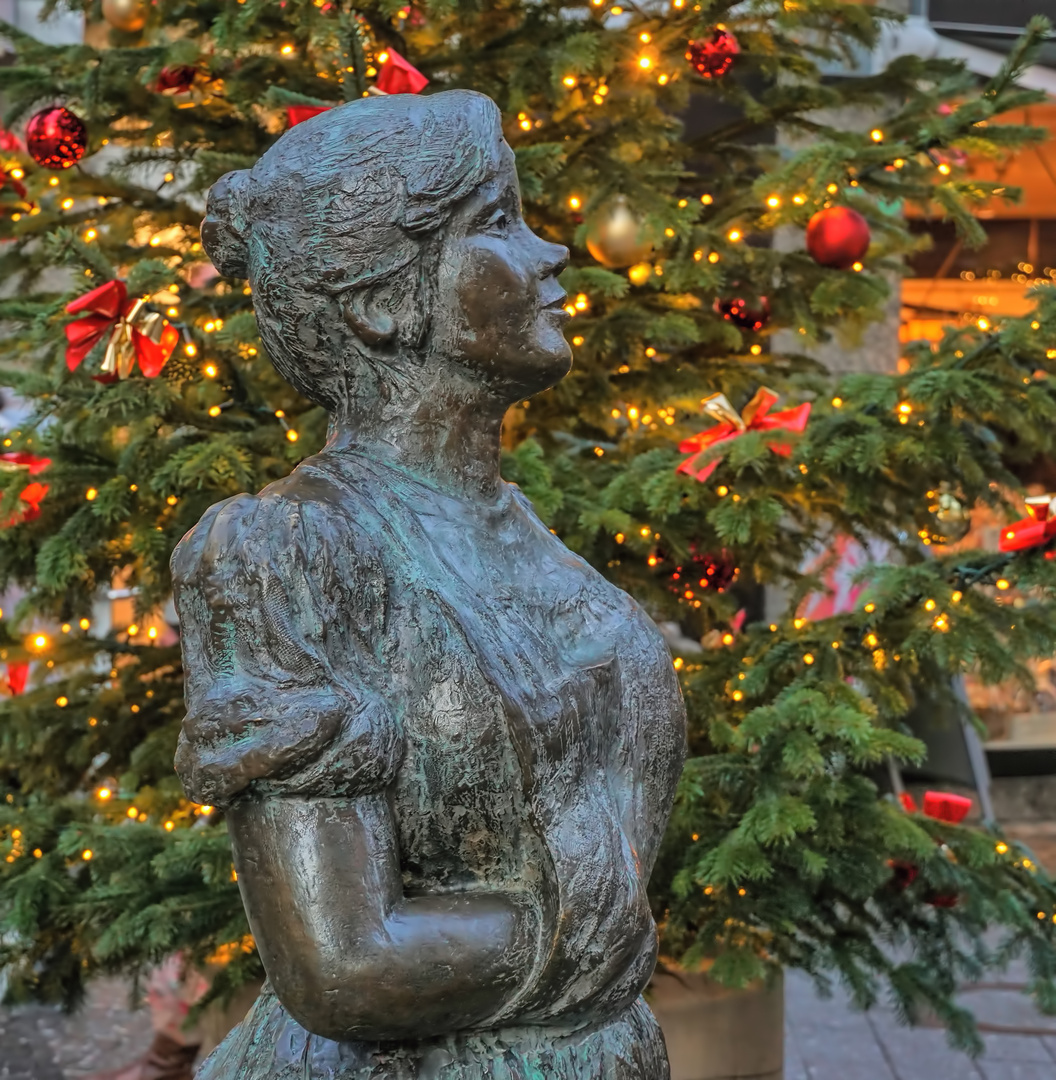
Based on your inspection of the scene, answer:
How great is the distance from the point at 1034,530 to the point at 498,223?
172 centimetres

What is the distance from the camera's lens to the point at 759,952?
3.16m

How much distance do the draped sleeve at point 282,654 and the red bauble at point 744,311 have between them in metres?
2.33

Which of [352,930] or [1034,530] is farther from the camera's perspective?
[1034,530]

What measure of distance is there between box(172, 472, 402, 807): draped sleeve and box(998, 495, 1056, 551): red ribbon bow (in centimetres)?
181

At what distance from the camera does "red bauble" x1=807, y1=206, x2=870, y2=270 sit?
295 centimetres

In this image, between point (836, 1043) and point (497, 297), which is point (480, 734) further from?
point (836, 1043)

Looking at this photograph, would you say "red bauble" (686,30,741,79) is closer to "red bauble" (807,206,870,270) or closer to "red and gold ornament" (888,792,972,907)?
"red bauble" (807,206,870,270)

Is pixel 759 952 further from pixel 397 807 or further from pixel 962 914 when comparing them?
pixel 397 807

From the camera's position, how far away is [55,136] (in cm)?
293

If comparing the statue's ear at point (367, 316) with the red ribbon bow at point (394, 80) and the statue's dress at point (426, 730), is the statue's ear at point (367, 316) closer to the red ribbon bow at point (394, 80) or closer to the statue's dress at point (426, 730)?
the statue's dress at point (426, 730)

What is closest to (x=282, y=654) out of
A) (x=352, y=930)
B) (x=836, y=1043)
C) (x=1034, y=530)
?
(x=352, y=930)

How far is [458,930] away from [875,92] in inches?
118

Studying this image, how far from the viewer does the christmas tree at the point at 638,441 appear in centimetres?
261

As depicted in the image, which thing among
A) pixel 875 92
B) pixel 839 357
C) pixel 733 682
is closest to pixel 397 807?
pixel 733 682
